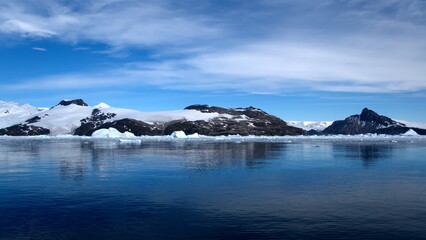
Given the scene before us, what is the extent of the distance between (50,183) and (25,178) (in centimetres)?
417

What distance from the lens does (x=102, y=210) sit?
62.8 feet

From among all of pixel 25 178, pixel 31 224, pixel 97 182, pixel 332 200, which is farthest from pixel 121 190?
pixel 332 200

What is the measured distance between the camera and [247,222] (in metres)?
17.0

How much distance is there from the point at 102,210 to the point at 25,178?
14.7m

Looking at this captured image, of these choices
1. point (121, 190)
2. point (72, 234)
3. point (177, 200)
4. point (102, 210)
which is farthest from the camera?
point (121, 190)

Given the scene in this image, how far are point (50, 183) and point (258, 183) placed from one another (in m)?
15.9

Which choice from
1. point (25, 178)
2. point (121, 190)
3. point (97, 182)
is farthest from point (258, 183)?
point (25, 178)

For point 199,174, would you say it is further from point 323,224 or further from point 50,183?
point 323,224

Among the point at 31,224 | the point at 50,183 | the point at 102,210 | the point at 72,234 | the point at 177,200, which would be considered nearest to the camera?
the point at 72,234

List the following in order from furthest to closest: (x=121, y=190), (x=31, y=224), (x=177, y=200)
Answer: (x=121, y=190), (x=177, y=200), (x=31, y=224)

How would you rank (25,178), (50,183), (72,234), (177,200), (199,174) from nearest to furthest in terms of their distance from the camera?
(72,234)
(177,200)
(50,183)
(25,178)
(199,174)

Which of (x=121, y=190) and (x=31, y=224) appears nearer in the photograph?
(x=31, y=224)

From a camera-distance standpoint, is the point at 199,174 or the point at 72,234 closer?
the point at 72,234

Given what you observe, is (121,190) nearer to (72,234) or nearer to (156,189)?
(156,189)
